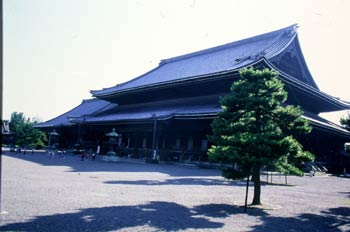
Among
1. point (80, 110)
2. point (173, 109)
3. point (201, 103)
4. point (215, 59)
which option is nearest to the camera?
point (201, 103)

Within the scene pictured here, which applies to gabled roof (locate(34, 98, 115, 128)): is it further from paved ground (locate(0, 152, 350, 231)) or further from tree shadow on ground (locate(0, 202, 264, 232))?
tree shadow on ground (locate(0, 202, 264, 232))

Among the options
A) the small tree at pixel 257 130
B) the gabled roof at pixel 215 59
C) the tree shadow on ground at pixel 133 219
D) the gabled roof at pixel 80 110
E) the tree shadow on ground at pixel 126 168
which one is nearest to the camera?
the tree shadow on ground at pixel 133 219

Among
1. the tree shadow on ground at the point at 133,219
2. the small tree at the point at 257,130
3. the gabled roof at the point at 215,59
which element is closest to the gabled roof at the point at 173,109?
the gabled roof at the point at 215,59

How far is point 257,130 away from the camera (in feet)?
26.7

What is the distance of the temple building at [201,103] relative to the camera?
23.1 meters

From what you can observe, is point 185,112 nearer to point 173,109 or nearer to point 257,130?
point 173,109

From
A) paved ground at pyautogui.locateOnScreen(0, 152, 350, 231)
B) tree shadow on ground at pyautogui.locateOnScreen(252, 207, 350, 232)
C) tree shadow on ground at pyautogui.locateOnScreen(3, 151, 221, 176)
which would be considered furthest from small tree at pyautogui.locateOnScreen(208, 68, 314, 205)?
tree shadow on ground at pyautogui.locateOnScreen(3, 151, 221, 176)

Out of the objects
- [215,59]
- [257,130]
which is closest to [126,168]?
[257,130]

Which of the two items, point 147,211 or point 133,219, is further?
point 147,211

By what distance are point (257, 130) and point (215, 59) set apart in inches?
975

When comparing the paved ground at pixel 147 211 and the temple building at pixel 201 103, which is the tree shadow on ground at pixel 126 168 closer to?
the temple building at pixel 201 103

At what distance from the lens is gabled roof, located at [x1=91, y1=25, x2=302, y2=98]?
2609 cm

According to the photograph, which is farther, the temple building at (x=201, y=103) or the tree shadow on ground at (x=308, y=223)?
the temple building at (x=201, y=103)

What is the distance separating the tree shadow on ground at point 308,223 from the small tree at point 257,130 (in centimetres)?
136
